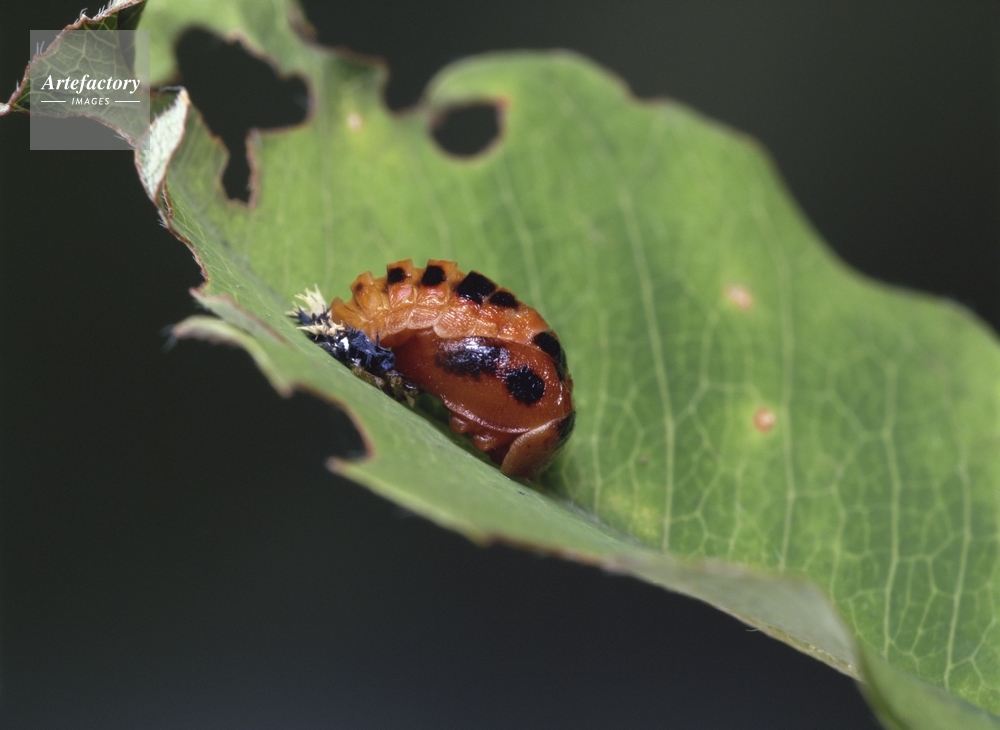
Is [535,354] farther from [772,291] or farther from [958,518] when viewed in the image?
[958,518]

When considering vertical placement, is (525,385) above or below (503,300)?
below

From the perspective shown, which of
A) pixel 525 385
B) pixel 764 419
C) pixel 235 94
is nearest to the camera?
pixel 525 385

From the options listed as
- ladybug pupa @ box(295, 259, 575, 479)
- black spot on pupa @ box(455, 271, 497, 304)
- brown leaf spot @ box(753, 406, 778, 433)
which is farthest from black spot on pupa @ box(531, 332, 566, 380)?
brown leaf spot @ box(753, 406, 778, 433)

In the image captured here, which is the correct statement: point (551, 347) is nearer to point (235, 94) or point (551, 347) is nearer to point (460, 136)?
point (460, 136)

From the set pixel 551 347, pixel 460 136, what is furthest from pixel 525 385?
pixel 460 136

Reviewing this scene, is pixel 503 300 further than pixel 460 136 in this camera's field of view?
No

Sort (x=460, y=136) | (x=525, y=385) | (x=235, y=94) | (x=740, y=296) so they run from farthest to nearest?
(x=235, y=94) < (x=460, y=136) < (x=740, y=296) < (x=525, y=385)

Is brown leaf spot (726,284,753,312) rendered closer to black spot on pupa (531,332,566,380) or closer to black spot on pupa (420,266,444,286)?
black spot on pupa (531,332,566,380)
